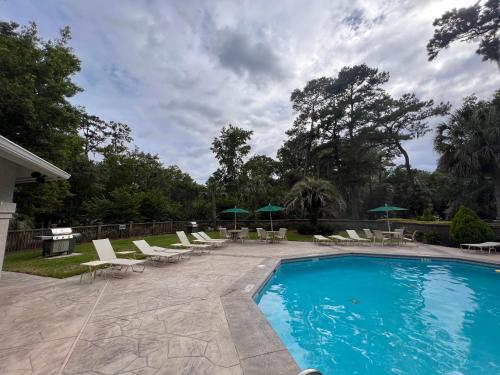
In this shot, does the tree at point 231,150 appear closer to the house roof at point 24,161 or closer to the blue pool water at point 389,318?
the blue pool water at point 389,318

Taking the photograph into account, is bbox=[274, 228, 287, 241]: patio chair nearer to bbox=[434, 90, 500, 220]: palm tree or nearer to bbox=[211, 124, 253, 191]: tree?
bbox=[434, 90, 500, 220]: palm tree

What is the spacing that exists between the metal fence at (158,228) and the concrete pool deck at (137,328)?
6383 mm

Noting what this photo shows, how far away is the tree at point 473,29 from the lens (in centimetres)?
1517

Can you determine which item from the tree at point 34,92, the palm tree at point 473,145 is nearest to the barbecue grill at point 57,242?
the tree at point 34,92

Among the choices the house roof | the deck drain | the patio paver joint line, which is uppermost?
the house roof

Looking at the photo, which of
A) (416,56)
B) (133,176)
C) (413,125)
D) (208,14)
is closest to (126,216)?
(133,176)

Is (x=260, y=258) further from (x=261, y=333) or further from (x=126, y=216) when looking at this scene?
(x=126, y=216)

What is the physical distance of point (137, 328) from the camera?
11.9 feet

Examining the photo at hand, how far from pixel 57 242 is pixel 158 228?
8.92m

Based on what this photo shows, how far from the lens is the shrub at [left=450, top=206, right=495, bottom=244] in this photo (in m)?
Result: 11.7

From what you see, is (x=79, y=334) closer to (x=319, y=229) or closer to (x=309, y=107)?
(x=319, y=229)

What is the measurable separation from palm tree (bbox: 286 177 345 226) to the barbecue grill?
12950 millimetres

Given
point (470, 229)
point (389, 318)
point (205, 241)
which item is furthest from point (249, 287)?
point (470, 229)

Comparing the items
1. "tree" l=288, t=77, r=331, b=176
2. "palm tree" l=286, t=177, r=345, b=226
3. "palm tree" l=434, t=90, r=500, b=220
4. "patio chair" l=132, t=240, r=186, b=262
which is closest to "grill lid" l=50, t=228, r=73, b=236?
"patio chair" l=132, t=240, r=186, b=262
